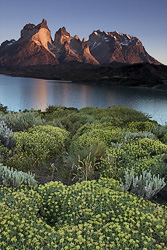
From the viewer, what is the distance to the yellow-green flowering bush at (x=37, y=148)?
705cm

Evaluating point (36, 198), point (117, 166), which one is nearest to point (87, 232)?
point (36, 198)

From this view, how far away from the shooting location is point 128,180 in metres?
5.15

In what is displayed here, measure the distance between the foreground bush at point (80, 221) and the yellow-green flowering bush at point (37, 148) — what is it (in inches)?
94.6

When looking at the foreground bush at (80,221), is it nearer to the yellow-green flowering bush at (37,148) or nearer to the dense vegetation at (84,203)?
the dense vegetation at (84,203)

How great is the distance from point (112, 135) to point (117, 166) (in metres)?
2.23

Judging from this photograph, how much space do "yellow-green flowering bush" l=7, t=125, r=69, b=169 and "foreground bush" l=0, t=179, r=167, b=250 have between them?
94.6 inches

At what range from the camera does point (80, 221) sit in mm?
3453

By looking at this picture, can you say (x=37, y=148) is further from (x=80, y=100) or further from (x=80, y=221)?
(x=80, y=100)

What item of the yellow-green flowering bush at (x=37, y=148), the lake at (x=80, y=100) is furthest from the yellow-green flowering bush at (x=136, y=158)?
the lake at (x=80, y=100)

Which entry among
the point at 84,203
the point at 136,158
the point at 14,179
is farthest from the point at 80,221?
the point at 136,158

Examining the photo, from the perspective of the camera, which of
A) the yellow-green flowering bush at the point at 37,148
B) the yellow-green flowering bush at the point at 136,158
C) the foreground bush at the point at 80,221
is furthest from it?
the yellow-green flowering bush at the point at 37,148

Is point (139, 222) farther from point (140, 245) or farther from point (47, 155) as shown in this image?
point (47, 155)

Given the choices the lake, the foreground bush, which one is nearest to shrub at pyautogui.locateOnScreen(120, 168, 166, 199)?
the foreground bush

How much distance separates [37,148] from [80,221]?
4339 millimetres
